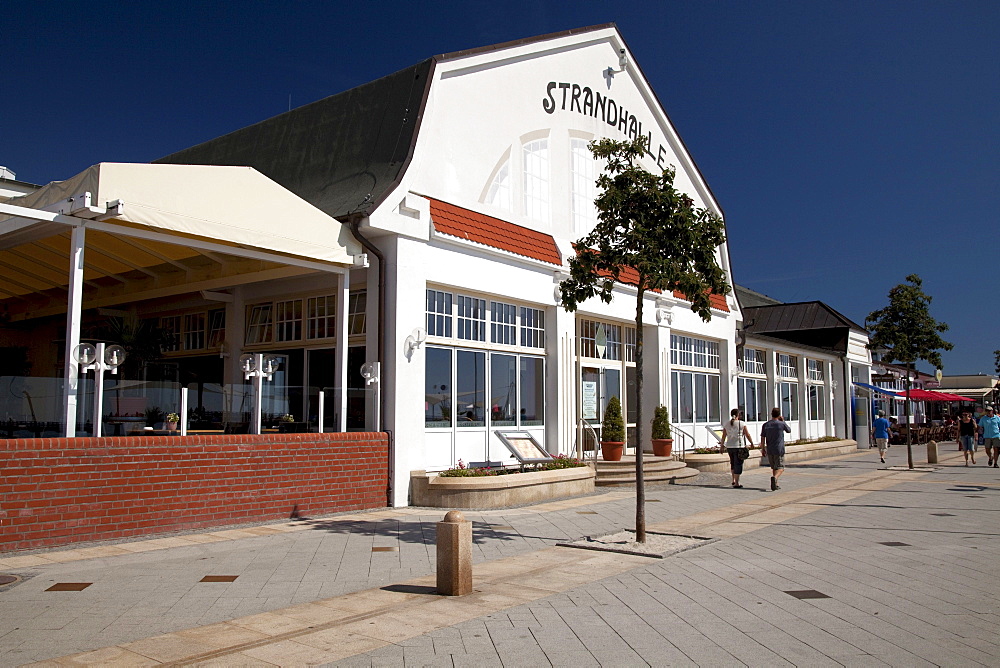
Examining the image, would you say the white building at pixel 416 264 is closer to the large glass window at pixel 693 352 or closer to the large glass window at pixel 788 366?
the large glass window at pixel 693 352

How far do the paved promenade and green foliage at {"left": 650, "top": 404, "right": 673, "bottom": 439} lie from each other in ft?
25.0

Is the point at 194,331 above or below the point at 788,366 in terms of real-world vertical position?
above

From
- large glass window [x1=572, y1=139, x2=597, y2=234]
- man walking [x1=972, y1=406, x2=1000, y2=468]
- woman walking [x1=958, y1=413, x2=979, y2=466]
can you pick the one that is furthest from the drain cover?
woman walking [x1=958, y1=413, x2=979, y2=466]

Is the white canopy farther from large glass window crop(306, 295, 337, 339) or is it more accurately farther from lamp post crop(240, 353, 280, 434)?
large glass window crop(306, 295, 337, 339)

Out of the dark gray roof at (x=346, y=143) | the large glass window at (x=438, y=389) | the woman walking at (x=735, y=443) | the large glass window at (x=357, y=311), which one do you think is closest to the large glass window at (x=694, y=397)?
the woman walking at (x=735, y=443)

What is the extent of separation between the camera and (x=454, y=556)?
738cm

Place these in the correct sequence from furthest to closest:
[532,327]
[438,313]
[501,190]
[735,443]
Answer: [735,443] → [532,327] → [501,190] → [438,313]

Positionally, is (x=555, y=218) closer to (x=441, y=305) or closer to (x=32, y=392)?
(x=441, y=305)

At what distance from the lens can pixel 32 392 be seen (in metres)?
9.70

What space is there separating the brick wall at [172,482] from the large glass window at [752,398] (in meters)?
17.3

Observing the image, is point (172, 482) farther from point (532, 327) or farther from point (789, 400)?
point (789, 400)

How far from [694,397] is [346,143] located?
13.1 m

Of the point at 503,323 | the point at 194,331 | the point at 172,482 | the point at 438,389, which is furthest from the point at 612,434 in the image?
the point at 172,482

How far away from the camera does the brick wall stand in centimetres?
909
